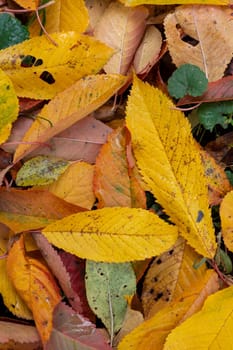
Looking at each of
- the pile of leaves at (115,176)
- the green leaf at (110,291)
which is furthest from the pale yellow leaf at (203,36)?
the green leaf at (110,291)

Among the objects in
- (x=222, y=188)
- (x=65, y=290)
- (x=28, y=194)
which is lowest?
(x=65, y=290)

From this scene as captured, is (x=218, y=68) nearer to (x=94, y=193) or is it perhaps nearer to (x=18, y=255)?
(x=94, y=193)

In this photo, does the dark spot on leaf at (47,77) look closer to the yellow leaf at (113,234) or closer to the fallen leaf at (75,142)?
the fallen leaf at (75,142)

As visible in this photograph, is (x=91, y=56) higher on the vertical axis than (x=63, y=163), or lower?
higher

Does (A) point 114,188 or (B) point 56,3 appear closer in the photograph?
(A) point 114,188

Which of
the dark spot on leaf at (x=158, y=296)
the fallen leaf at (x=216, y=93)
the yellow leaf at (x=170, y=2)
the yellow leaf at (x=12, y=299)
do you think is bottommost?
the yellow leaf at (x=12, y=299)

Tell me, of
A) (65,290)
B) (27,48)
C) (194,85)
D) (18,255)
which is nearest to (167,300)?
(65,290)

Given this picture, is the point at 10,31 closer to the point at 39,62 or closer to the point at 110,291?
the point at 39,62
